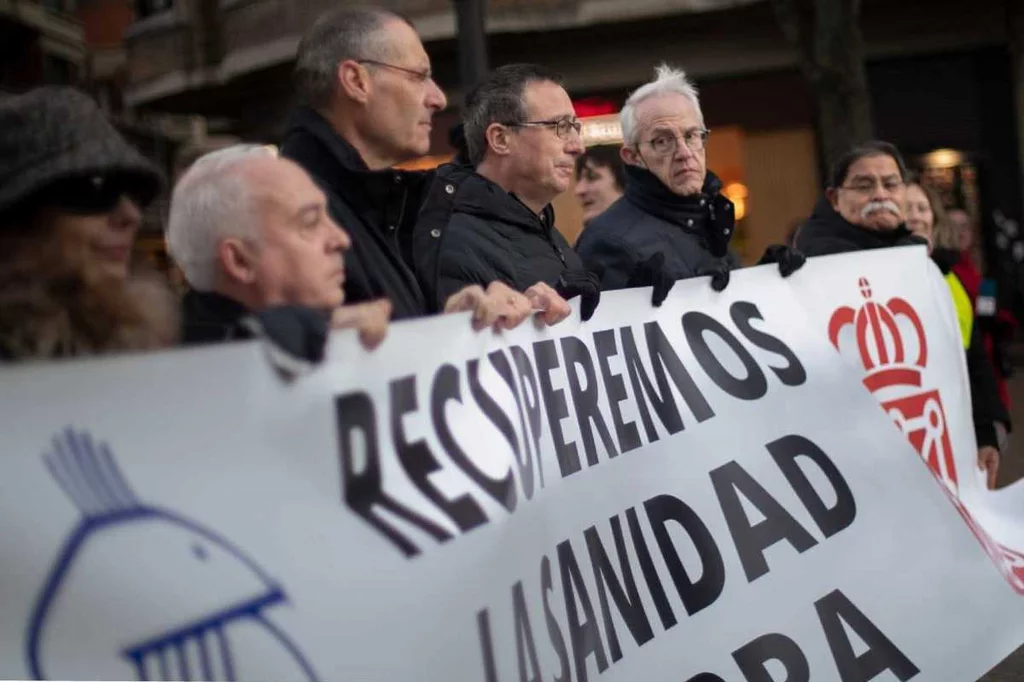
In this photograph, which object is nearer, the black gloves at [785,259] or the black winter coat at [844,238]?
the black gloves at [785,259]

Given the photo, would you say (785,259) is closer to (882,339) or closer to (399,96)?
(882,339)

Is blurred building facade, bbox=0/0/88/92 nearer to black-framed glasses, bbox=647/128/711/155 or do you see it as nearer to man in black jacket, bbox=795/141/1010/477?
man in black jacket, bbox=795/141/1010/477

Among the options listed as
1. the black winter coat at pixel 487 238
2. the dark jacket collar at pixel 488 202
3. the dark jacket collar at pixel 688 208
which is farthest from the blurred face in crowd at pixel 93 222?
the dark jacket collar at pixel 688 208

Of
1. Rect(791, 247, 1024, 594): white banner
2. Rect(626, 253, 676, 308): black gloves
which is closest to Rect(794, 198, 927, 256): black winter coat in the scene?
Rect(791, 247, 1024, 594): white banner

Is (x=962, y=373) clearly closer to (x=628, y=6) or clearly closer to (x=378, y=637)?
(x=378, y=637)

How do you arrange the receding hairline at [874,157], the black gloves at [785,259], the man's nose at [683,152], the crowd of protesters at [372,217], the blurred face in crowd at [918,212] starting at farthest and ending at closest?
the blurred face in crowd at [918,212], the receding hairline at [874,157], the man's nose at [683,152], the black gloves at [785,259], the crowd of protesters at [372,217]

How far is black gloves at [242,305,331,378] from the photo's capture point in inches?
73.4

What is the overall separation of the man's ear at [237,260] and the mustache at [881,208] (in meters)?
3.08

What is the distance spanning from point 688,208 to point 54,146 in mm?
2512

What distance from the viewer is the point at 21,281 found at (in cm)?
188

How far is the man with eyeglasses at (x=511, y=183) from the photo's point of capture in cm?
352

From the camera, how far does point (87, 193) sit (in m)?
2.03

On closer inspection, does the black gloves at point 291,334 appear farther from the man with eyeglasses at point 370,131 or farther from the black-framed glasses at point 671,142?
the black-framed glasses at point 671,142

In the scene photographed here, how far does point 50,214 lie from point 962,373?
3.32m
